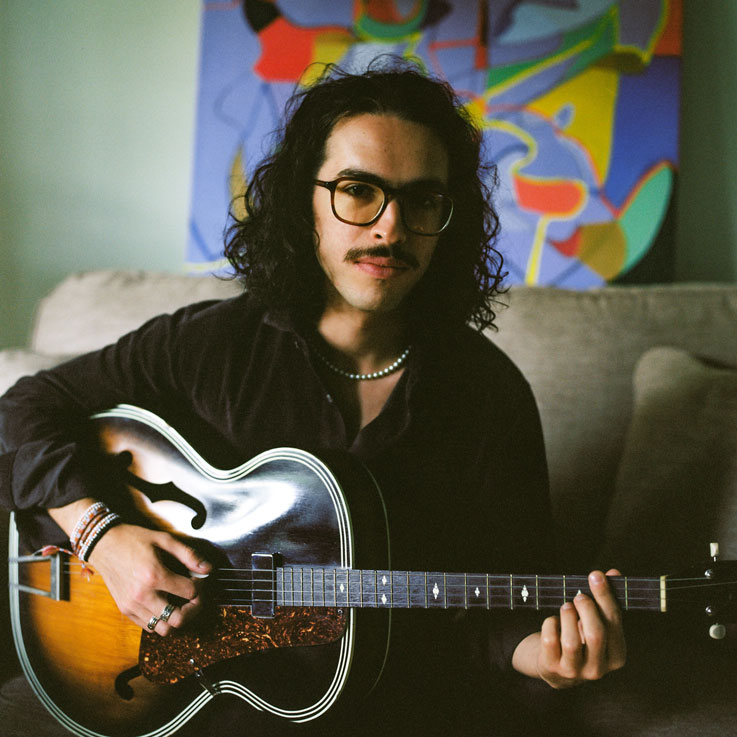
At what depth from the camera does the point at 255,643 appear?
95 centimetres

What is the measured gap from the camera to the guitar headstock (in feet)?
2.79

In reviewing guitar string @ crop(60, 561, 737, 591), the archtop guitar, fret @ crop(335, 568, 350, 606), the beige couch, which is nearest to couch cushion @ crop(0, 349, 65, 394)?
the beige couch

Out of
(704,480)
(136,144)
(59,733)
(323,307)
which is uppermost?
(136,144)

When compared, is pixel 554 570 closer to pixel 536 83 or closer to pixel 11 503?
pixel 11 503

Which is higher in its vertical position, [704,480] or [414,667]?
[704,480]

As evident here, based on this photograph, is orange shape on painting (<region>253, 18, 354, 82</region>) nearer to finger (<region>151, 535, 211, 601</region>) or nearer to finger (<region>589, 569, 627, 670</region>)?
finger (<region>151, 535, 211, 601</region>)

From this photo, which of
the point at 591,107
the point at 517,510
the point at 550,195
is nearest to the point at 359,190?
the point at 517,510

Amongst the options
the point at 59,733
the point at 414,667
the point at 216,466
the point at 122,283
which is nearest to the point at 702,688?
the point at 414,667

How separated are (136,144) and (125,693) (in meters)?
1.66

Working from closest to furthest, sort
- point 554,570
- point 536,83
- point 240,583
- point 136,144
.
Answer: point 240,583 → point 554,570 → point 536,83 → point 136,144

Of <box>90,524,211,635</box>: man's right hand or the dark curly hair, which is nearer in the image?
<box>90,524,211,635</box>: man's right hand

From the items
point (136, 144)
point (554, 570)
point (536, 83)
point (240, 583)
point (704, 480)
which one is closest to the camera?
point (240, 583)

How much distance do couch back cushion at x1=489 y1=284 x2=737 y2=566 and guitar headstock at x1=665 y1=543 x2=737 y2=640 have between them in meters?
0.47

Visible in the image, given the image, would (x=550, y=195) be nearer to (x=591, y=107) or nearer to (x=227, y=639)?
(x=591, y=107)
